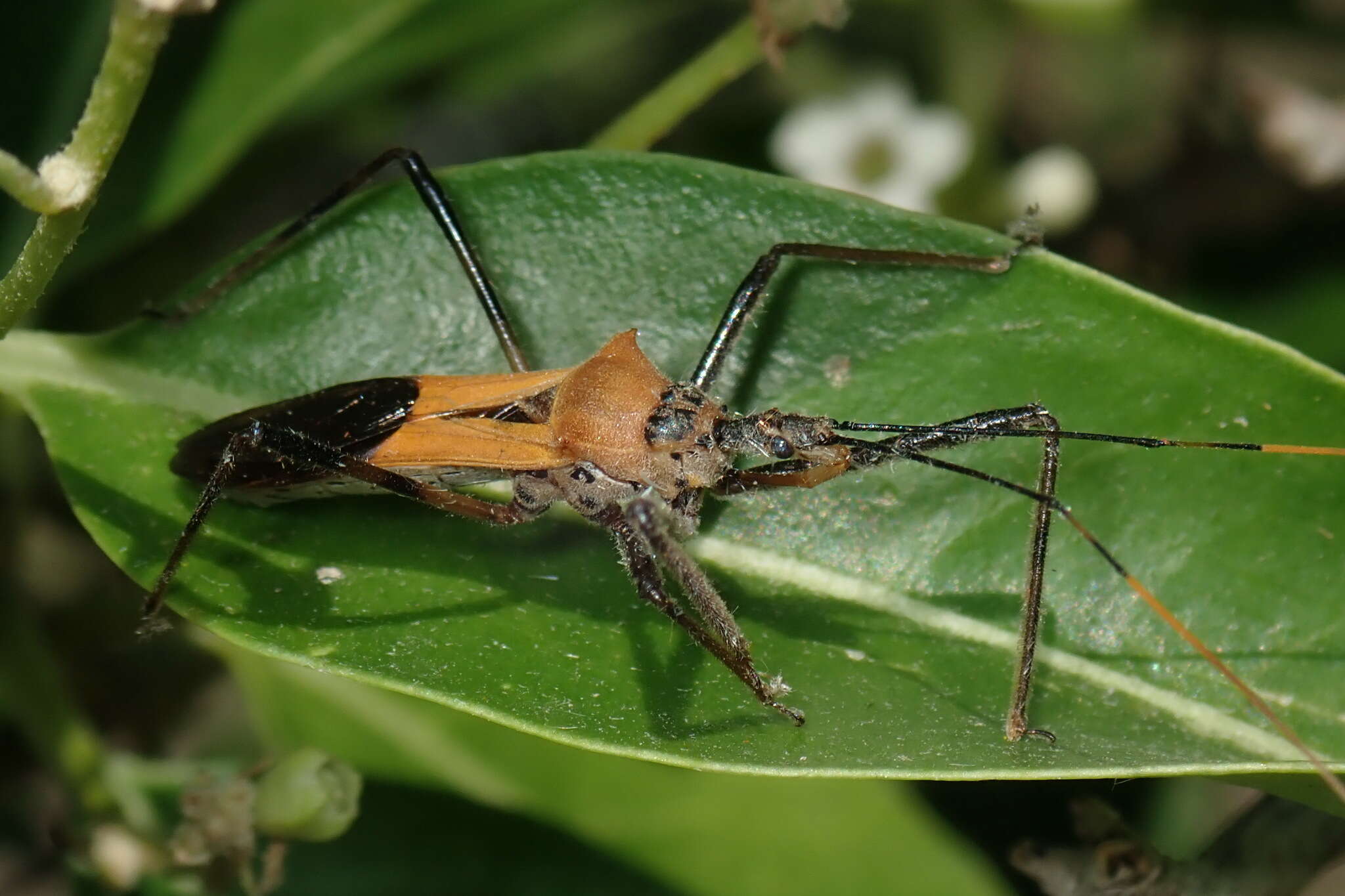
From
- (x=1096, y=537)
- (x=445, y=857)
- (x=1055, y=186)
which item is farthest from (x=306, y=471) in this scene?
(x=1055, y=186)

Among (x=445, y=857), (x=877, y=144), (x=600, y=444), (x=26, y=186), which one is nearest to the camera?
(x=26, y=186)

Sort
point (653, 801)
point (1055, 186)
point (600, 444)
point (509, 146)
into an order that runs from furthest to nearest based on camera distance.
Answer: point (509, 146)
point (1055, 186)
point (653, 801)
point (600, 444)

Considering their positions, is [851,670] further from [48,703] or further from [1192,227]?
[1192,227]

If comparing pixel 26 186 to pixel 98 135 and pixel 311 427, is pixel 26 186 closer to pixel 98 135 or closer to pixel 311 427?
pixel 98 135

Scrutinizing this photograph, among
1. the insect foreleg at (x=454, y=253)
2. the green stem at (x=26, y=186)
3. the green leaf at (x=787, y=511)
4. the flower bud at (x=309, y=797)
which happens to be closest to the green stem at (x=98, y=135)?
the green stem at (x=26, y=186)

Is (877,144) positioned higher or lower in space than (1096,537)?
higher

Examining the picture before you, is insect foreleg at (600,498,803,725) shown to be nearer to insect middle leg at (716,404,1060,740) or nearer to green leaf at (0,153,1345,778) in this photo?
green leaf at (0,153,1345,778)

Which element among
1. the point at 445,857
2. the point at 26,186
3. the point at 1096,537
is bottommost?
the point at 445,857

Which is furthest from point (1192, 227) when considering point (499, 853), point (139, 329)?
point (139, 329)
